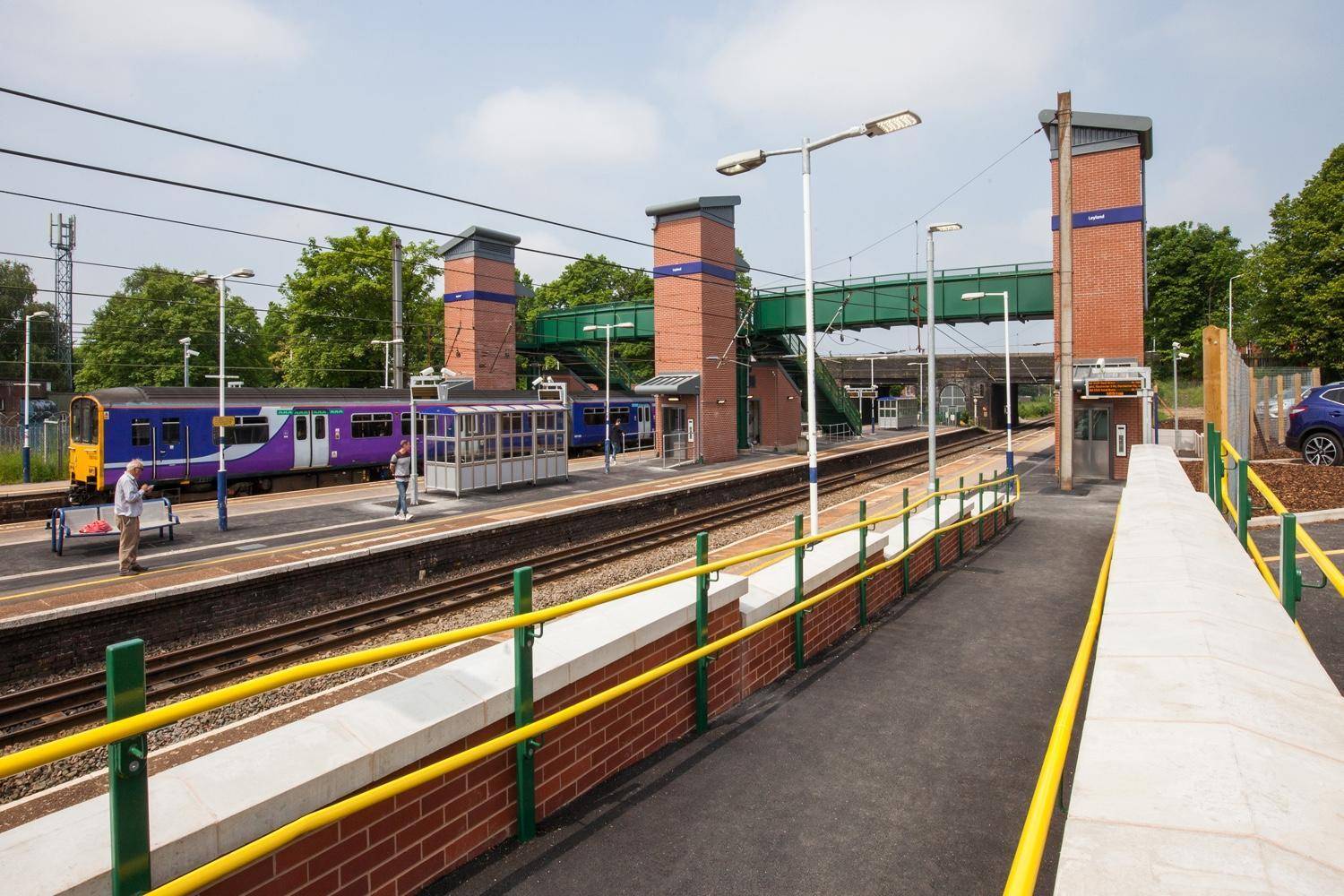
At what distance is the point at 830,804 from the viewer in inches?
168

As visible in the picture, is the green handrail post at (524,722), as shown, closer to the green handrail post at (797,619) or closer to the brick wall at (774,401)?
the green handrail post at (797,619)

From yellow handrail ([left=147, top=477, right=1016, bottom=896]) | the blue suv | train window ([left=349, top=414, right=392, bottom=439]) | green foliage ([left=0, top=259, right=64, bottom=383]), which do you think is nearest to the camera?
yellow handrail ([left=147, top=477, right=1016, bottom=896])

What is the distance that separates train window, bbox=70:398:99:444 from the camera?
19828mm

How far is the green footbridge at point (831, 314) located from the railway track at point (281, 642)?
14.6 meters

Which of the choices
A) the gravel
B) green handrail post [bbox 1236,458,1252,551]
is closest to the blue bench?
the gravel

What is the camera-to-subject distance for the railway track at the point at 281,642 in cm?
810

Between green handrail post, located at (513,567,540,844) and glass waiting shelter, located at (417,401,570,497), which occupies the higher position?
glass waiting shelter, located at (417,401,570,497)

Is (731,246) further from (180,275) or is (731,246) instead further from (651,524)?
(180,275)

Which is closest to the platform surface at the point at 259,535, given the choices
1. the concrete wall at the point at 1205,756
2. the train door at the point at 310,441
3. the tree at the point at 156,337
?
the train door at the point at 310,441

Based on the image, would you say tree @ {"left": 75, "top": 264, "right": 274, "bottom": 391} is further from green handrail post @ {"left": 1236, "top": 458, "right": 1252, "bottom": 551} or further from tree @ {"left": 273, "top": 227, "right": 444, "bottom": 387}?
green handrail post @ {"left": 1236, "top": 458, "right": 1252, "bottom": 551}

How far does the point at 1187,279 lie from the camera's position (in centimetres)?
6091

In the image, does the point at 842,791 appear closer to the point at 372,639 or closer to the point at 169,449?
the point at 372,639

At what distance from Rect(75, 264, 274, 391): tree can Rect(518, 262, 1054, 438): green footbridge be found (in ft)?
67.3

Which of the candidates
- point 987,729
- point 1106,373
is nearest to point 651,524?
point 987,729
